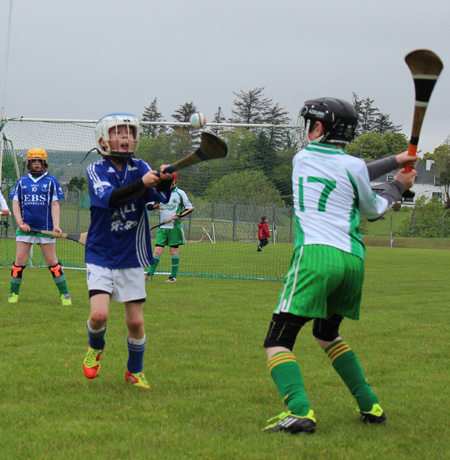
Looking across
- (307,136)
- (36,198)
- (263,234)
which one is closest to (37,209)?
(36,198)

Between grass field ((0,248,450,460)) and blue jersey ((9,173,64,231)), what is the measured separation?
128 cm

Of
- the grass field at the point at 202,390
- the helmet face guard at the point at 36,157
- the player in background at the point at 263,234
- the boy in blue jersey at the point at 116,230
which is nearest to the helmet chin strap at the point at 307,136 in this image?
the boy in blue jersey at the point at 116,230

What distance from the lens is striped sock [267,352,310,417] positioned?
4.03 meters

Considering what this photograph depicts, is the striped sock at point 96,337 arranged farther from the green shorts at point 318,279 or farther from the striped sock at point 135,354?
the green shorts at point 318,279

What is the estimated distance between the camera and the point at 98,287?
4.98 m

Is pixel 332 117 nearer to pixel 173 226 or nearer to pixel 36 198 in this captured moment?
pixel 36 198

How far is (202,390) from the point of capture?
521 centimetres

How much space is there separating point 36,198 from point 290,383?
6.70 metres

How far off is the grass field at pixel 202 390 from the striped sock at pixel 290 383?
0.20 m

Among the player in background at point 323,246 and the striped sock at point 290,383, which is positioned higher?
the player in background at point 323,246

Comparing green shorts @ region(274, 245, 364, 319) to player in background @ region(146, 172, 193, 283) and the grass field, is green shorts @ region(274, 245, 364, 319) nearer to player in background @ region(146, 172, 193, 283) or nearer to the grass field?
the grass field

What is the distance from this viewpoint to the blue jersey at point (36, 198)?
970cm

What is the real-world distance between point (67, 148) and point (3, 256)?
5581 mm

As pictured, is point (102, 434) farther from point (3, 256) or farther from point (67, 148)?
point (3, 256)
